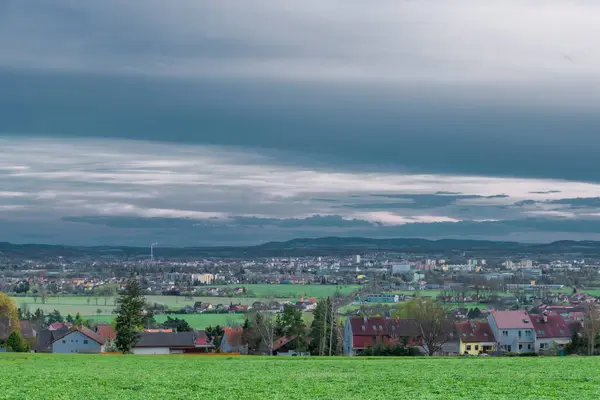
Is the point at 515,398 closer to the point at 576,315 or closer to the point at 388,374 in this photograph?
the point at 388,374

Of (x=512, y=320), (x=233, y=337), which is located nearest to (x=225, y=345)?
(x=233, y=337)

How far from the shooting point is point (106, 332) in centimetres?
10481

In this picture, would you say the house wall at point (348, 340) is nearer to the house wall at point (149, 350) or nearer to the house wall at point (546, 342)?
the house wall at point (149, 350)

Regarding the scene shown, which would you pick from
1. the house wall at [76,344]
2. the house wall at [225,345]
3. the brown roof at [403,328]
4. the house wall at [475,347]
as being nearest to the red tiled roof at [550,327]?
the house wall at [475,347]

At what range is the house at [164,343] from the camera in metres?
83.1

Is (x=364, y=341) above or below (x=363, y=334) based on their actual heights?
below

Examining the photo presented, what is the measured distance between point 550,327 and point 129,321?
4886 centimetres

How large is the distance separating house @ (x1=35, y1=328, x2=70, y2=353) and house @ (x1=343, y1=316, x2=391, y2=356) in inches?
1326

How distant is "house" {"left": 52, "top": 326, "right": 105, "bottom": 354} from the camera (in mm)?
90688

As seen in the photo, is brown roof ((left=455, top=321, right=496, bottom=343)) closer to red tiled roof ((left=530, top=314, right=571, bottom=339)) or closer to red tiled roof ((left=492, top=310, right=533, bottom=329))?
red tiled roof ((left=492, top=310, right=533, bottom=329))

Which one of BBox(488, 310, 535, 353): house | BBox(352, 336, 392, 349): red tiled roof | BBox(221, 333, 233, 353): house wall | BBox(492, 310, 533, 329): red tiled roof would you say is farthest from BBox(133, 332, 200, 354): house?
BBox(492, 310, 533, 329): red tiled roof

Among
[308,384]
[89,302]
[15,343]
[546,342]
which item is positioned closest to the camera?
[308,384]

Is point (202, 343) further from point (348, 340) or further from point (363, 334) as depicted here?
point (363, 334)

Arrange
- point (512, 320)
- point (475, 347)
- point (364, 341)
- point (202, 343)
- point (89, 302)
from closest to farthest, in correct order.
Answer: point (364, 341)
point (475, 347)
point (202, 343)
point (512, 320)
point (89, 302)
